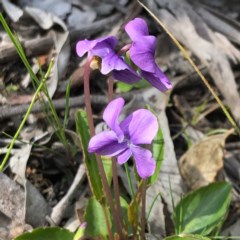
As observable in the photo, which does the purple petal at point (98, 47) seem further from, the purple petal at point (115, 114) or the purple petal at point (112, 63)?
the purple petal at point (115, 114)

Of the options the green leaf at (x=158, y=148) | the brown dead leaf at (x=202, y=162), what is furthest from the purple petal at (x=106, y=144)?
the brown dead leaf at (x=202, y=162)

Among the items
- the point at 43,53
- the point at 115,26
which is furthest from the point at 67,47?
the point at 115,26

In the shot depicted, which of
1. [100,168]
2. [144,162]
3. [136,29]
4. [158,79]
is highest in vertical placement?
[136,29]

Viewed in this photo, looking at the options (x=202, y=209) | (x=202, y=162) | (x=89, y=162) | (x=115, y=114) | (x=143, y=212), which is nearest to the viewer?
(x=115, y=114)

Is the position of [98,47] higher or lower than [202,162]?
higher

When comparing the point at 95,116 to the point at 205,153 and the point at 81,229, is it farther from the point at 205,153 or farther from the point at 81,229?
the point at 81,229

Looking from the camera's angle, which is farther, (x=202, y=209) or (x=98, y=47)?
(x=202, y=209)

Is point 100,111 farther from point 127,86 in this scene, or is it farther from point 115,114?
point 115,114

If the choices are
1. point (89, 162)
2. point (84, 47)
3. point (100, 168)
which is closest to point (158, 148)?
point (89, 162)
